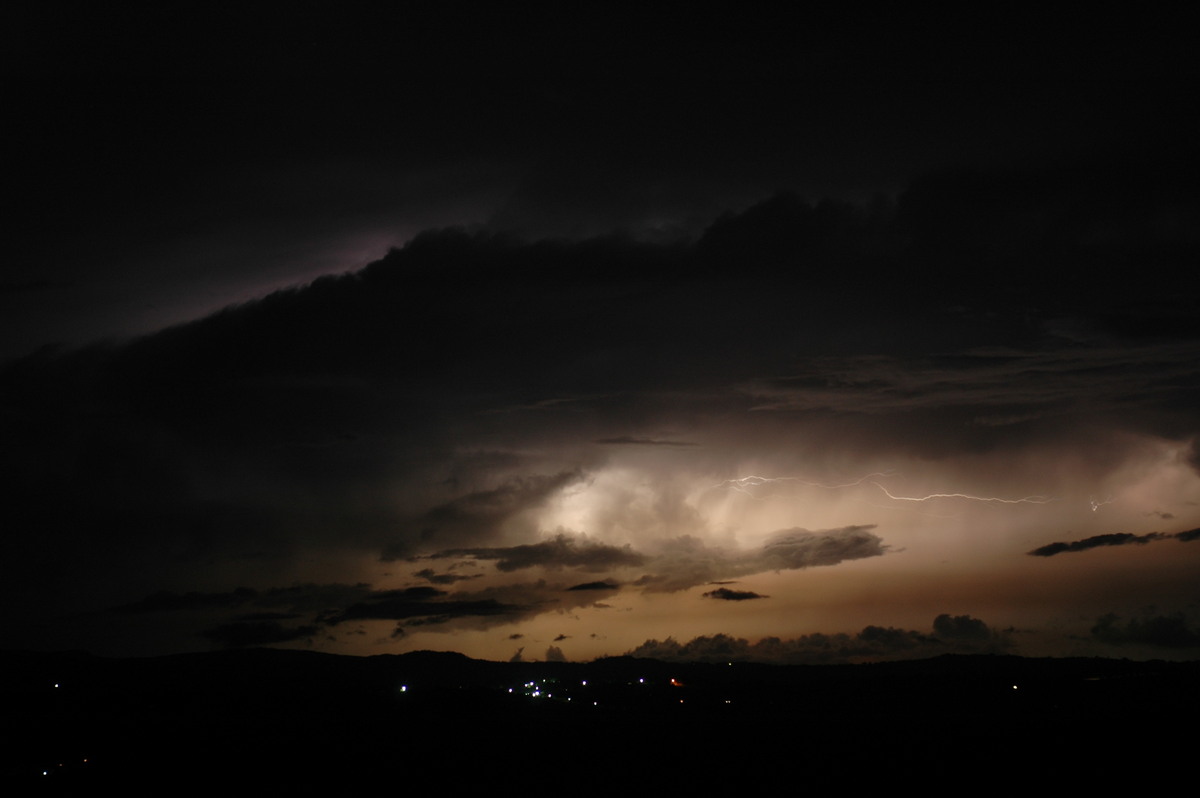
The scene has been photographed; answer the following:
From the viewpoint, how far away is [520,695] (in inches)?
7052

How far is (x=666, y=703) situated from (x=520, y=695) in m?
32.4

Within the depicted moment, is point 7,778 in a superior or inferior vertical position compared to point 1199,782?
superior

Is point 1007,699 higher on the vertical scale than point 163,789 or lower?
lower

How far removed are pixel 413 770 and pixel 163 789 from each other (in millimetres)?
16309

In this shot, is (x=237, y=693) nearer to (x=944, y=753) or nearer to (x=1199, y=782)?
(x=944, y=753)

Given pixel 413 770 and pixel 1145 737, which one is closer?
A: pixel 413 770

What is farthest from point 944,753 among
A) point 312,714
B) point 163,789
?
point 312,714

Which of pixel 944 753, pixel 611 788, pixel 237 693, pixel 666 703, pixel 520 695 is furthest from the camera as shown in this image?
pixel 237 693

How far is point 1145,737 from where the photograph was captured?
298 feet

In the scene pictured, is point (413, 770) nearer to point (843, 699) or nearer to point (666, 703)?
point (666, 703)

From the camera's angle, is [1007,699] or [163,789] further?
[1007,699]

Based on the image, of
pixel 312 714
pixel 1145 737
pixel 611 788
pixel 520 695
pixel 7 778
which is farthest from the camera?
pixel 520 695

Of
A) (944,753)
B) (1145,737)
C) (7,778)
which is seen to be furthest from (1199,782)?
(7,778)

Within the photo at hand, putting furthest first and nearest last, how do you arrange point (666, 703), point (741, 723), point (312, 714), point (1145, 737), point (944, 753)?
1. point (666, 703)
2. point (312, 714)
3. point (741, 723)
4. point (1145, 737)
5. point (944, 753)
